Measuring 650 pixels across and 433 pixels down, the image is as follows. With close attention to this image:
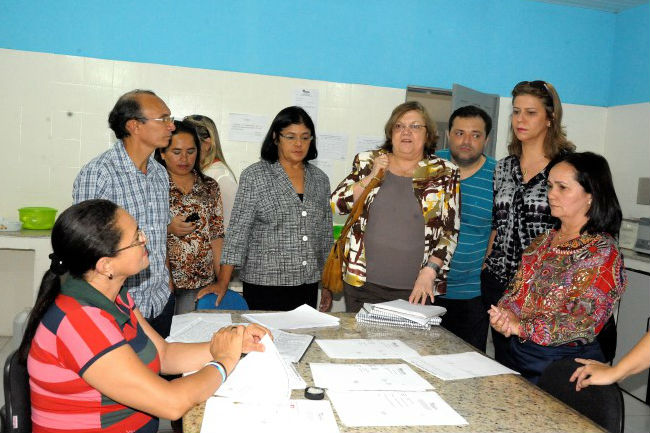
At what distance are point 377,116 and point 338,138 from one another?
1.36 feet

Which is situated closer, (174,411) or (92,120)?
(174,411)

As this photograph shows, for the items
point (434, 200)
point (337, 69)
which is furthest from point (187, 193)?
point (337, 69)

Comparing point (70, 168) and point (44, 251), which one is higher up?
point (70, 168)

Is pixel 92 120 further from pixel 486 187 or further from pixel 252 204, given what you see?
pixel 486 187

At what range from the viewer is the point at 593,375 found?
5.15 feet

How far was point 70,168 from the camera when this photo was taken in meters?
4.42

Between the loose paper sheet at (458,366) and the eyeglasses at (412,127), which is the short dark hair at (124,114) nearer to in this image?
the eyeglasses at (412,127)

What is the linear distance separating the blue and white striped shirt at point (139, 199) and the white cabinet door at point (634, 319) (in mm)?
3287

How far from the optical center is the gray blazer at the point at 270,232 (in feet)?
9.16

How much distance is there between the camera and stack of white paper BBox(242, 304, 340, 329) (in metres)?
2.08

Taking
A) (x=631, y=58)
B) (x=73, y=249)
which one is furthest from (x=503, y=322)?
(x=631, y=58)

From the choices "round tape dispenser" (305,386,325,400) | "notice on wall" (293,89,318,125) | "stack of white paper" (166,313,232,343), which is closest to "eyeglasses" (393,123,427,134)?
"stack of white paper" (166,313,232,343)

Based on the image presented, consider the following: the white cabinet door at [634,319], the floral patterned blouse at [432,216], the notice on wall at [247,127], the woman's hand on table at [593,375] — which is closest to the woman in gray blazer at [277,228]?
the floral patterned blouse at [432,216]

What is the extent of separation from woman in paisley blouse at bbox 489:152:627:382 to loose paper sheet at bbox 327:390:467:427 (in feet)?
2.01
